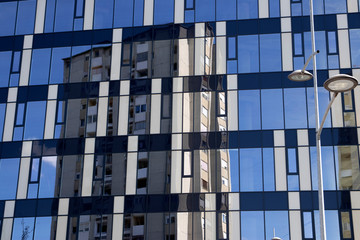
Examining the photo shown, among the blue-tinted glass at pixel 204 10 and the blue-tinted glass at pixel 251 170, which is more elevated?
the blue-tinted glass at pixel 204 10

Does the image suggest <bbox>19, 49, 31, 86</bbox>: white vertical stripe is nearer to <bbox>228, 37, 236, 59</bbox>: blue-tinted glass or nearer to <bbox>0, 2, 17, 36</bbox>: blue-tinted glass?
<bbox>0, 2, 17, 36</bbox>: blue-tinted glass

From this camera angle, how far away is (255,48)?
1448 inches

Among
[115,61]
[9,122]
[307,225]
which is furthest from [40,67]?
[307,225]

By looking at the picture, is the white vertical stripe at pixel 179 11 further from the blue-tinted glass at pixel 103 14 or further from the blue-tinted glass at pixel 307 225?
the blue-tinted glass at pixel 307 225

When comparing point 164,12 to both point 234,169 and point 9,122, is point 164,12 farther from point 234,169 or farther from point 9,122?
point 9,122

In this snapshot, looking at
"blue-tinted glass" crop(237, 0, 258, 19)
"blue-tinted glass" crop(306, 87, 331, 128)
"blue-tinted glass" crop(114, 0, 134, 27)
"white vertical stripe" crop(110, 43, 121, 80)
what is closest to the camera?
"blue-tinted glass" crop(306, 87, 331, 128)

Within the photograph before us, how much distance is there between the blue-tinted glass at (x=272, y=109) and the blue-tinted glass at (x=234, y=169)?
89.3 inches

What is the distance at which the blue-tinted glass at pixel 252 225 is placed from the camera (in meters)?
33.3

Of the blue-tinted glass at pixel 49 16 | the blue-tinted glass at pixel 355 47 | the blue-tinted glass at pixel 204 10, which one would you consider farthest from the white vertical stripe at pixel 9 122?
the blue-tinted glass at pixel 355 47

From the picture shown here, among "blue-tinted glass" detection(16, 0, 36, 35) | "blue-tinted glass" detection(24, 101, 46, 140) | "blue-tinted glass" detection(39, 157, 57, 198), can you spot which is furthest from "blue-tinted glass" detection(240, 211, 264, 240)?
"blue-tinted glass" detection(16, 0, 36, 35)

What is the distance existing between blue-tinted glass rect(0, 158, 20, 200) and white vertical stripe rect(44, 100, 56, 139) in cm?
239

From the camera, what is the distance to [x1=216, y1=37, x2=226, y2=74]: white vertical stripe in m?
36.7

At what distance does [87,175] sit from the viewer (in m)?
36.2

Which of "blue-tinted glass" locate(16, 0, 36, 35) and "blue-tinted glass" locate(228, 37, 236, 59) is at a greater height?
"blue-tinted glass" locate(16, 0, 36, 35)
